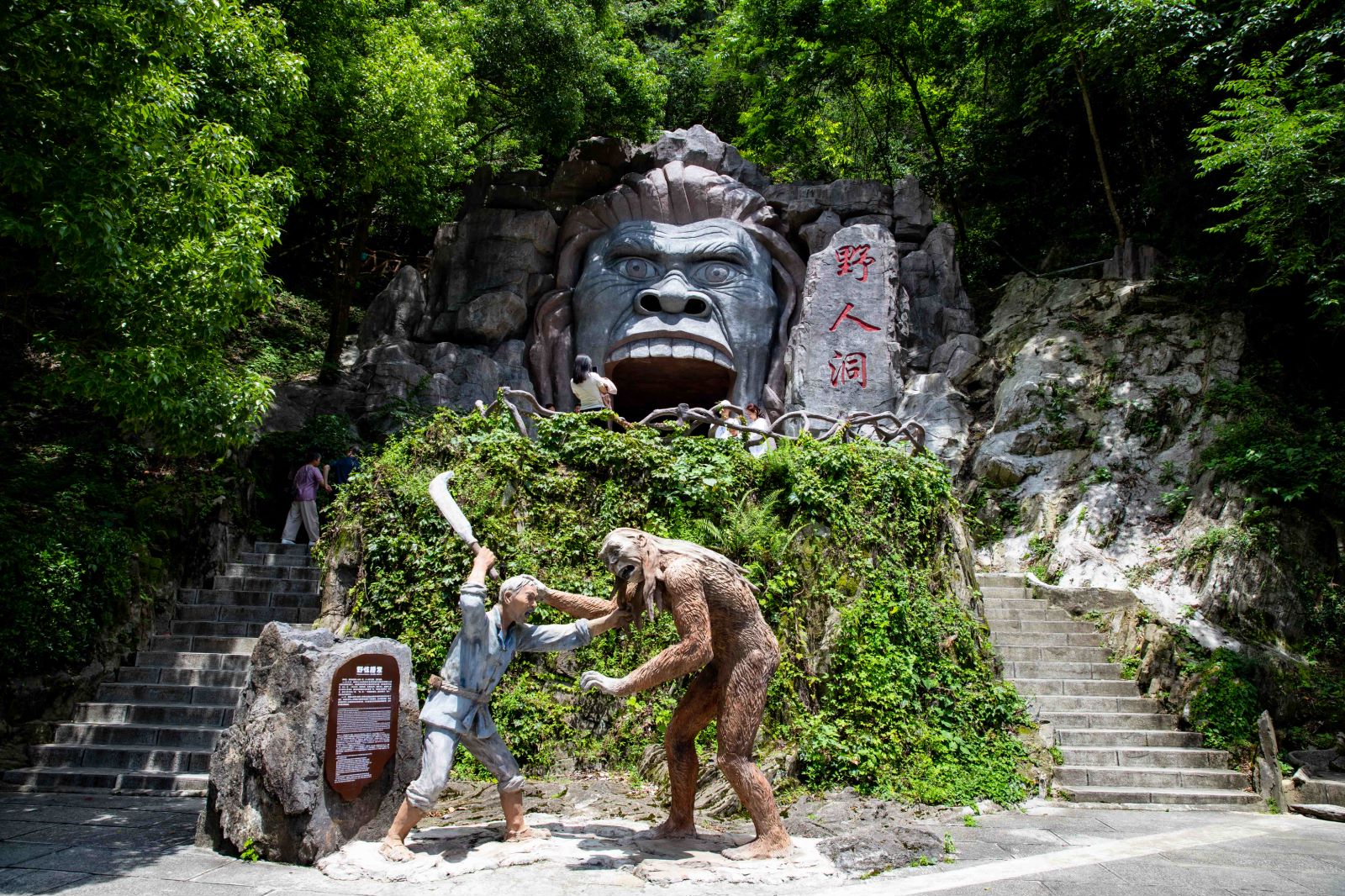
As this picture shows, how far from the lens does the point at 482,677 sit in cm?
465

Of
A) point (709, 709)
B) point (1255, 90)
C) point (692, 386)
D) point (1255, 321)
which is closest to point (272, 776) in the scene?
point (709, 709)

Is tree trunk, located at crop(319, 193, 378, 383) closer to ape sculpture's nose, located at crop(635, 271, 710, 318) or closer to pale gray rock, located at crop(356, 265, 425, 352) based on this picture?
pale gray rock, located at crop(356, 265, 425, 352)

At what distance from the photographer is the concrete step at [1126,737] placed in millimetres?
7633

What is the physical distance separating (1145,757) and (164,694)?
8568mm

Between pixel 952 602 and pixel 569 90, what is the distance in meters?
11.2

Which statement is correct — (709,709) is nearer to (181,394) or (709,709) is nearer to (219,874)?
(219,874)

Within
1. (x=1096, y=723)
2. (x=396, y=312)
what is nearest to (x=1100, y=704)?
(x=1096, y=723)

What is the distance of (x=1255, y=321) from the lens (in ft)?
38.9

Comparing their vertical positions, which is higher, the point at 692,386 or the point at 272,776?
the point at 692,386

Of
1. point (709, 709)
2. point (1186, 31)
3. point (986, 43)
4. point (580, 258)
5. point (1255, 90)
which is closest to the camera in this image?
point (709, 709)

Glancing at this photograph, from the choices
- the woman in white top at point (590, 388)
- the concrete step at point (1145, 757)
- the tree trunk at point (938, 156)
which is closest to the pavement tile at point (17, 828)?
the woman in white top at point (590, 388)

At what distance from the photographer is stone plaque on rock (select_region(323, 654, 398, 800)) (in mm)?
4684

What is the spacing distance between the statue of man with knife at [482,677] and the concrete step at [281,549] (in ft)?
20.1

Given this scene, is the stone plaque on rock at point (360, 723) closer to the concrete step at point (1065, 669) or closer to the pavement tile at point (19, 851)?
the pavement tile at point (19, 851)
